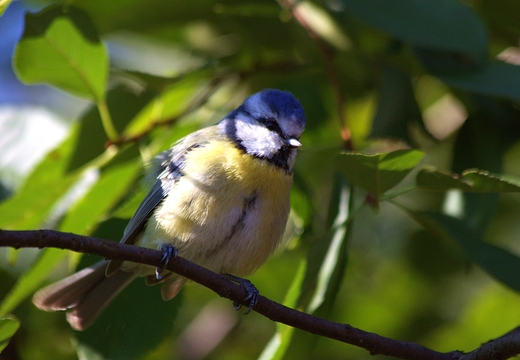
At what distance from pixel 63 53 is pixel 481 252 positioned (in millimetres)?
1954

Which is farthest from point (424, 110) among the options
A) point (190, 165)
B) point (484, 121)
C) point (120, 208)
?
point (120, 208)

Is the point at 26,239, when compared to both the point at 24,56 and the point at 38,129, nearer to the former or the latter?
the point at 24,56

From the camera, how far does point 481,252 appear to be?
2457mm

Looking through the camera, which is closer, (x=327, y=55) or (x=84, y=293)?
(x=84, y=293)

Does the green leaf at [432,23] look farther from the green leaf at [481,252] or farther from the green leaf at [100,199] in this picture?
the green leaf at [100,199]

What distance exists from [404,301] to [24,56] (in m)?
2.41

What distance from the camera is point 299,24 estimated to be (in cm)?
319

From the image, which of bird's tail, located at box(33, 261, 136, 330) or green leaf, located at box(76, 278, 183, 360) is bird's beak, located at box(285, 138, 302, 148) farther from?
bird's tail, located at box(33, 261, 136, 330)

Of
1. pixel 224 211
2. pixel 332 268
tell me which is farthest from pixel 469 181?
pixel 224 211

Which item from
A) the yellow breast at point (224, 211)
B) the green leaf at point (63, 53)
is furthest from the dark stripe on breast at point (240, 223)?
the green leaf at point (63, 53)

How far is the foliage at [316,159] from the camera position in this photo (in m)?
2.50

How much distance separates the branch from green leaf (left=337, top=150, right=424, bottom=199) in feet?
1.73

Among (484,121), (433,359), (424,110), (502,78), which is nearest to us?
(433,359)

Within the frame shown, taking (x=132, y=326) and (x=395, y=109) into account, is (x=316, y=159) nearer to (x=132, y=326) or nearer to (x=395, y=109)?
(x=395, y=109)
